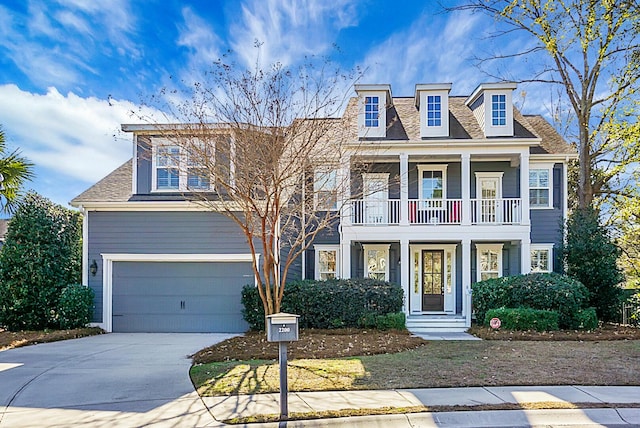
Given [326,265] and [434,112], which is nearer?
[434,112]

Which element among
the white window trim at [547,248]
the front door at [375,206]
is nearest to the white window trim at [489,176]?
the white window trim at [547,248]

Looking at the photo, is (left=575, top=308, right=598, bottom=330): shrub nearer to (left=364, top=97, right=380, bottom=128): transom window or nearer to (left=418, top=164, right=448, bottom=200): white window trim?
(left=418, top=164, right=448, bottom=200): white window trim

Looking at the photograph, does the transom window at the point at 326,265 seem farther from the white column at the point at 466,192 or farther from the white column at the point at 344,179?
the white column at the point at 466,192

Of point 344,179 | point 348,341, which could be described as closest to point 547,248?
point 344,179

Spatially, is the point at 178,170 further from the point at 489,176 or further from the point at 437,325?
the point at 489,176

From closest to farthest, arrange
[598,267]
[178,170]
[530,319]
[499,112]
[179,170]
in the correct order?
[179,170]
[530,319]
[178,170]
[598,267]
[499,112]

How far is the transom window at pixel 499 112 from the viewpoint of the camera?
16234 millimetres

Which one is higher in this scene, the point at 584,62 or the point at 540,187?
the point at 584,62

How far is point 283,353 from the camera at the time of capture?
19.5ft

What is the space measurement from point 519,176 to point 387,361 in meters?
10.3

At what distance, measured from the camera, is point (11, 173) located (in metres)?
12.4

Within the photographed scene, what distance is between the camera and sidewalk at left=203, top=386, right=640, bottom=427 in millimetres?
5723

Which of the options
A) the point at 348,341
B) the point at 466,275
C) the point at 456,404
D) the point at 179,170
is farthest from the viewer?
the point at 466,275

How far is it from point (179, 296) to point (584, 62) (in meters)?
16.0
